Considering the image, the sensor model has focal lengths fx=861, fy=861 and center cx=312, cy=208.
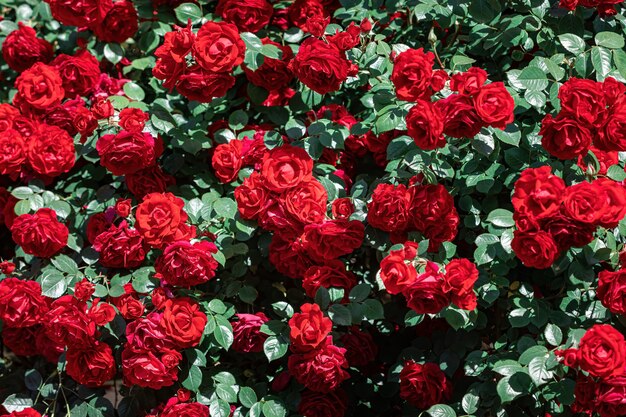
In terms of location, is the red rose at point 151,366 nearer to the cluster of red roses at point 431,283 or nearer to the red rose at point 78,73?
the cluster of red roses at point 431,283

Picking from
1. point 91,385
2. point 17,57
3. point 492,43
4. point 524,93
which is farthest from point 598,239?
point 17,57

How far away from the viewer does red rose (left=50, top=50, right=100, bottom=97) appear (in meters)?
2.80

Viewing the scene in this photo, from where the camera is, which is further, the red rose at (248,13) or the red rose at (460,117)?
the red rose at (248,13)

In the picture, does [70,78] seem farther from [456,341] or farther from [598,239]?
[598,239]

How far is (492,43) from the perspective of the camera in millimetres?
2521

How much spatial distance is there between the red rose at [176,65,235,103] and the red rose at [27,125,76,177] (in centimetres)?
45

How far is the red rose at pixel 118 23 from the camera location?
2.87 metres

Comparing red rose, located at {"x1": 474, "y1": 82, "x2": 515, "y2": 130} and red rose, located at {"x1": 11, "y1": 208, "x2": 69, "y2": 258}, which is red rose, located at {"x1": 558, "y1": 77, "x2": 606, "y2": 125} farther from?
red rose, located at {"x1": 11, "y1": 208, "x2": 69, "y2": 258}

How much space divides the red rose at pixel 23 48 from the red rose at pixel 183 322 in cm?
124

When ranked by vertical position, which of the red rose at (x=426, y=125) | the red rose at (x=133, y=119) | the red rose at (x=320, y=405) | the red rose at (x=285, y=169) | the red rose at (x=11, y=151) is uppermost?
the red rose at (x=426, y=125)

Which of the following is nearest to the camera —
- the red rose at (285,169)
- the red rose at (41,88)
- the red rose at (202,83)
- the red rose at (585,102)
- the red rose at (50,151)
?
the red rose at (585,102)

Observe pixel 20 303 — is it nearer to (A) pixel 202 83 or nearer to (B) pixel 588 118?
(A) pixel 202 83

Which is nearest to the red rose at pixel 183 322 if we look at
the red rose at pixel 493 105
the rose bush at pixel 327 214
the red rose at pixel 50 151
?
the rose bush at pixel 327 214

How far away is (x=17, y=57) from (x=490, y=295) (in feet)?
6.02
